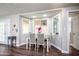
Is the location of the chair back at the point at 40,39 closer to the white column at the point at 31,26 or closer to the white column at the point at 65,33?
the white column at the point at 65,33

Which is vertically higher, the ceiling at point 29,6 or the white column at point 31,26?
the ceiling at point 29,6

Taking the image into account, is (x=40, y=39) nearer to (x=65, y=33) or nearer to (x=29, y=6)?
(x=65, y=33)

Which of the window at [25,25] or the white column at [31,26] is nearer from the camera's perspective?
the window at [25,25]

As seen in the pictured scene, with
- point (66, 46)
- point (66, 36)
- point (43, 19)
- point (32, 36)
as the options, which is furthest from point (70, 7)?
point (43, 19)

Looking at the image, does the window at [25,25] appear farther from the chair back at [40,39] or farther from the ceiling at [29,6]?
the ceiling at [29,6]

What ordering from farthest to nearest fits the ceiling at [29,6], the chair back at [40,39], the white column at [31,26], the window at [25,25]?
the white column at [31,26] → the window at [25,25] → the chair back at [40,39] → the ceiling at [29,6]

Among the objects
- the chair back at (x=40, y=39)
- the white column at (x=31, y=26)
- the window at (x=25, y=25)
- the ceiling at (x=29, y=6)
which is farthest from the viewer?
the white column at (x=31, y=26)

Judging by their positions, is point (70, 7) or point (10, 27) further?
point (10, 27)

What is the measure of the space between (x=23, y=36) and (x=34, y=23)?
1.29m

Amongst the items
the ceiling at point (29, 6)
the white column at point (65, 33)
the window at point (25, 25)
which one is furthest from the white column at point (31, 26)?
the white column at point (65, 33)

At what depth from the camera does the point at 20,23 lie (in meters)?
7.63

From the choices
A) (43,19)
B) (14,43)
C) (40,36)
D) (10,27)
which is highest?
(43,19)

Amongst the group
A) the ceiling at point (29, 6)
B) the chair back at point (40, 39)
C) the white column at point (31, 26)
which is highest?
the ceiling at point (29, 6)

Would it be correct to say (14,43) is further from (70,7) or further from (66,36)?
(70,7)
